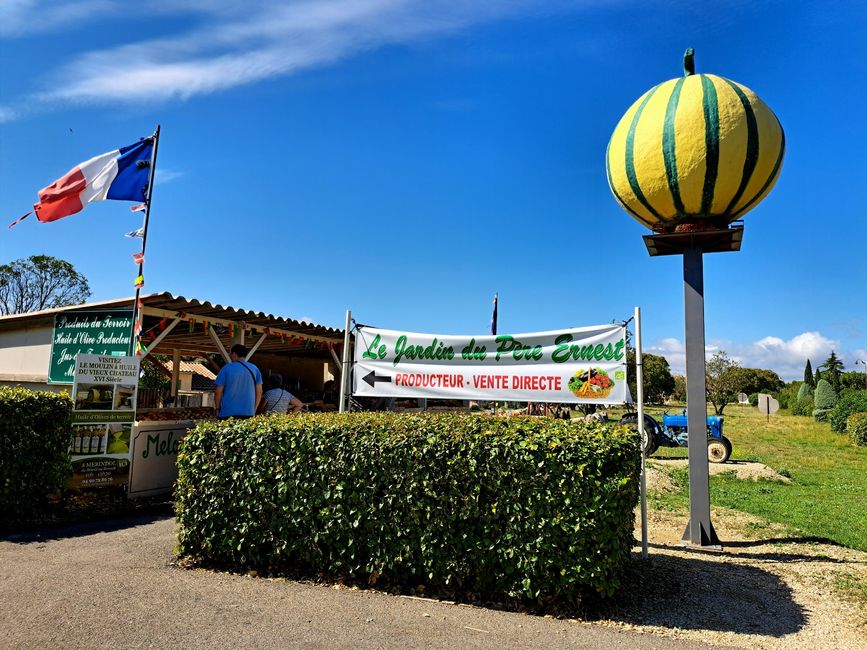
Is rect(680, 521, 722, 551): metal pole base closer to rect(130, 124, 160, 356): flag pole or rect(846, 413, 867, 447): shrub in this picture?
rect(130, 124, 160, 356): flag pole

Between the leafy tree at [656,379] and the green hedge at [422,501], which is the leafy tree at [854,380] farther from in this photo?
the green hedge at [422,501]

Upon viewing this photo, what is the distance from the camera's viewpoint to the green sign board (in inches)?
366

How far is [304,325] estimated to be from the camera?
13.1 m

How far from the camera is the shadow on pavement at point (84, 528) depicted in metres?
6.05

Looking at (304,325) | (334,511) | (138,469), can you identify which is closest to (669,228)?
(334,511)

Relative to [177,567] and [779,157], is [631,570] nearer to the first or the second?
[177,567]

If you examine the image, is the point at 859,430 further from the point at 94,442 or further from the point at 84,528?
the point at 84,528

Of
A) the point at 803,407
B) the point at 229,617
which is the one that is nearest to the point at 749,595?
the point at 229,617

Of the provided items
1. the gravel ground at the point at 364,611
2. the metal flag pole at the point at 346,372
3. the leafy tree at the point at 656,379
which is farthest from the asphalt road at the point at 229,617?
the leafy tree at the point at 656,379

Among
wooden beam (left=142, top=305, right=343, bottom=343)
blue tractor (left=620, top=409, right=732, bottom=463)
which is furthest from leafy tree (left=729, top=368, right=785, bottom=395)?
wooden beam (left=142, top=305, right=343, bottom=343)

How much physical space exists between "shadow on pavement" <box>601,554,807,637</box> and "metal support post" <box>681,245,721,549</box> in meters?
0.75

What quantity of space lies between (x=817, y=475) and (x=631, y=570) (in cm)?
1052

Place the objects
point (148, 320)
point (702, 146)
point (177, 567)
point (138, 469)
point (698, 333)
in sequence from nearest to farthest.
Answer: point (177, 567) → point (702, 146) → point (698, 333) → point (138, 469) → point (148, 320)

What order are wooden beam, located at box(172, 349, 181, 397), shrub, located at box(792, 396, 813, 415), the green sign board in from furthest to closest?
shrub, located at box(792, 396, 813, 415), wooden beam, located at box(172, 349, 181, 397), the green sign board
